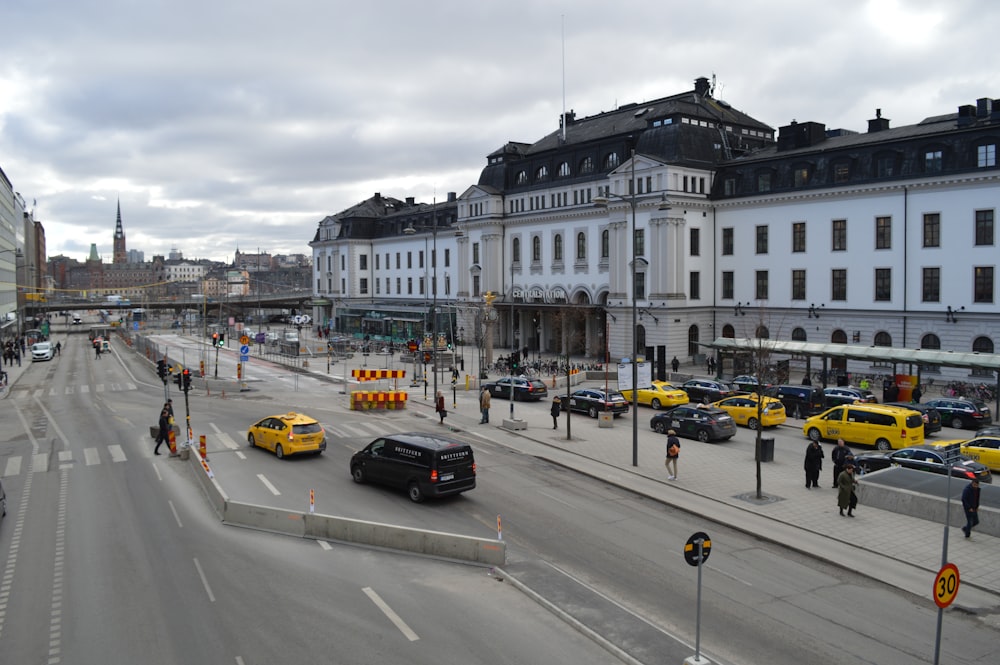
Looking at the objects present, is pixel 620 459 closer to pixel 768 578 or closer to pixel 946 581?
pixel 768 578

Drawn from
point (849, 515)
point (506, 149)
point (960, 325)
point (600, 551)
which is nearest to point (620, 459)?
point (849, 515)

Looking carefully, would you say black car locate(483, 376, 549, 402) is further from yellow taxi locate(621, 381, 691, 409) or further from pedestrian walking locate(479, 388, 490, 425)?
pedestrian walking locate(479, 388, 490, 425)

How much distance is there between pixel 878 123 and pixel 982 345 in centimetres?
1830

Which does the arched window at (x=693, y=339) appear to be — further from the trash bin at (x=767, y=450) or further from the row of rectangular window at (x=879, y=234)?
the trash bin at (x=767, y=450)

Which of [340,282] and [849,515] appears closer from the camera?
[849,515]

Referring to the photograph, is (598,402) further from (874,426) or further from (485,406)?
(874,426)

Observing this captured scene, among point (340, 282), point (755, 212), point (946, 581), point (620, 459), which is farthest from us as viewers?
point (340, 282)

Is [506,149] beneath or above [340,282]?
above

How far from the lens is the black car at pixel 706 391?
38.8m

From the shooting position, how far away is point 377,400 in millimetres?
38906

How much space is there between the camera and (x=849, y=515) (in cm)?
1908

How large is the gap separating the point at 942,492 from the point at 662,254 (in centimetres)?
3921

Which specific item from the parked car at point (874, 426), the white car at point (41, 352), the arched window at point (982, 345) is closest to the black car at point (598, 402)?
the parked car at point (874, 426)

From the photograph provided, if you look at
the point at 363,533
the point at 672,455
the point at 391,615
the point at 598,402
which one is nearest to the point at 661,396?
the point at 598,402
